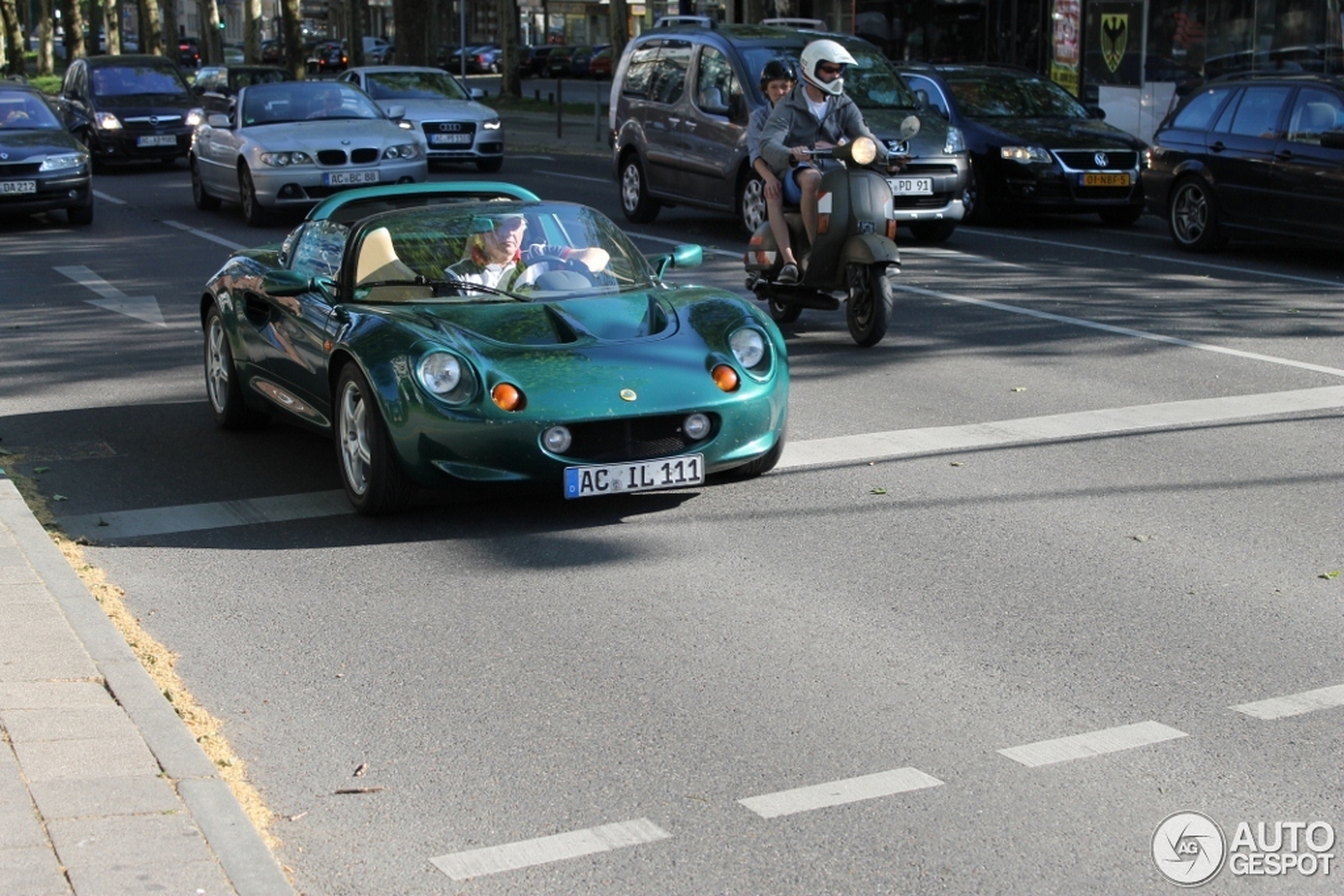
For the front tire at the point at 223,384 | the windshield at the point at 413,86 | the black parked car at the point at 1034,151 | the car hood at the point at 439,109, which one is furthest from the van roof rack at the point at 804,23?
the front tire at the point at 223,384

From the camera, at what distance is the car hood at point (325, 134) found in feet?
65.5

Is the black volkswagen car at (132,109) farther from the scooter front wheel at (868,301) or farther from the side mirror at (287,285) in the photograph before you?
the side mirror at (287,285)

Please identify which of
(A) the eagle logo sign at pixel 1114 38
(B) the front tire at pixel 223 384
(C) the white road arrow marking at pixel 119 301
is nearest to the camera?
(B) the front tire at pixel 223 384

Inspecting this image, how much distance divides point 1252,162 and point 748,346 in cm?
994

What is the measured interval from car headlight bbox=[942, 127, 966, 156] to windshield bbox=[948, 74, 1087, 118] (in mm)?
2219

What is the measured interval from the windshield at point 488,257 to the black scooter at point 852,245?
313cm

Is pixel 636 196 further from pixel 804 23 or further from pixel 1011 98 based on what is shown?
pixel 804 23

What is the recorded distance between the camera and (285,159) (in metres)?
19.8

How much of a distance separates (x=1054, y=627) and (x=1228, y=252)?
12063mm

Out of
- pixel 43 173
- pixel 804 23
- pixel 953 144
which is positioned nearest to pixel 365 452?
pixel 953 144

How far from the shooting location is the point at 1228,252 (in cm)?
1698

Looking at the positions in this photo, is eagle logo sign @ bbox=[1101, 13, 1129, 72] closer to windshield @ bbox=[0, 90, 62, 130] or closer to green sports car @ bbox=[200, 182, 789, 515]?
windshield @ bbox=[0, 90, 62, 130]

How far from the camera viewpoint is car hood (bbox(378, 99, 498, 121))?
26750mm

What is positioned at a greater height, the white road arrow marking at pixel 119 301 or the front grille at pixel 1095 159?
the front grille at pixel 1095 159
